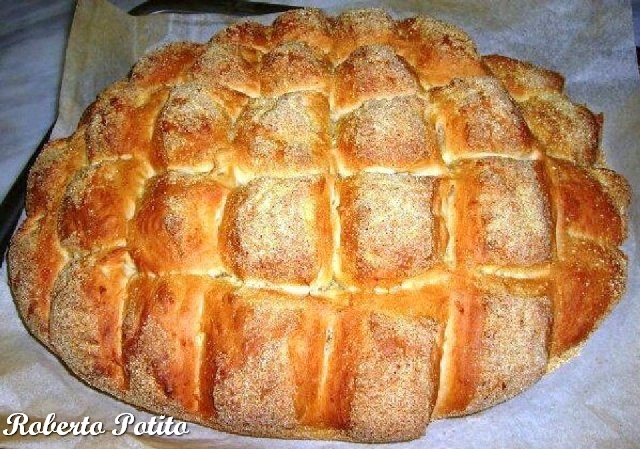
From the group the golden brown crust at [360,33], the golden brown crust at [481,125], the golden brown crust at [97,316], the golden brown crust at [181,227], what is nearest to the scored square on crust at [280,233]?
the golden brown crust at [181,227]

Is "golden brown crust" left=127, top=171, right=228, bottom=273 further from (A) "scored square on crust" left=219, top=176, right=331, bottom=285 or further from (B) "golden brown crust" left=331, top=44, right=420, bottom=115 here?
(B) "golden brown crust" left=331, top=44, right=420, bottom=115

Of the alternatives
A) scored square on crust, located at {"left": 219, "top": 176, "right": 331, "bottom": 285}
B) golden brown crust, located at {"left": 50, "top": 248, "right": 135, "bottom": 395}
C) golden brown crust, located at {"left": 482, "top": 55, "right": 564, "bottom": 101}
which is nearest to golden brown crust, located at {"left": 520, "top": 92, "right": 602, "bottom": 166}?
golden brown crust, located at {"left": 482, "top": 55, "right": 564, "bottom": 101}

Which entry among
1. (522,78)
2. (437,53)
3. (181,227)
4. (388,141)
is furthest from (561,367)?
(181,227)

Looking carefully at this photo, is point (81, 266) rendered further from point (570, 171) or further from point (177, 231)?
point (570, 171)

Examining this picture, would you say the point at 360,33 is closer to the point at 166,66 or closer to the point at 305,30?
the point at 305,30

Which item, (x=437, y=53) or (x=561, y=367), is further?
(x=437, y=53)

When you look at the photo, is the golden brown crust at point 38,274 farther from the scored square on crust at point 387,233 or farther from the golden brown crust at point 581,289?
the golden brown crust at point 581,289

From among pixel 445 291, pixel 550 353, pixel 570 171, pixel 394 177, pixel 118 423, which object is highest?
pixel 394 177

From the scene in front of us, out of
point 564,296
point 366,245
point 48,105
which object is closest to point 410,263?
point 366,245
